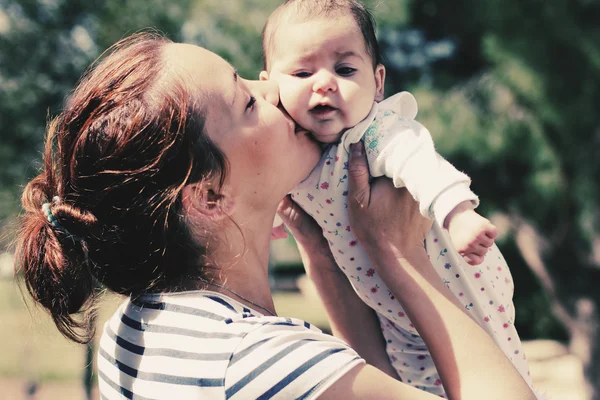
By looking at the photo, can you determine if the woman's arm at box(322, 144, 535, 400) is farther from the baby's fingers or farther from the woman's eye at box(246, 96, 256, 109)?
the woman's eye at box(246, 96, 256, 109)

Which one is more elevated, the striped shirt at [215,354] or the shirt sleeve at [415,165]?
the shirt sleeve at [415,165]

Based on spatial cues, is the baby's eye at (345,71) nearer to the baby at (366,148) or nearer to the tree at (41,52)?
the baby at (366,148)

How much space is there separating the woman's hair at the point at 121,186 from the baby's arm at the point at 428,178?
0.46 metres

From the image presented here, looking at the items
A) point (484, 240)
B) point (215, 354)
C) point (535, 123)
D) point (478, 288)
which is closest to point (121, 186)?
point (215, 354)

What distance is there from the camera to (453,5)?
8.54m

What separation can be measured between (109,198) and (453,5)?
7.91 metres

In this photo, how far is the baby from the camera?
1.73 m

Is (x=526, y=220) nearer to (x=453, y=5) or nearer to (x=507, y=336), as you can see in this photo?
(x=453, y=5)

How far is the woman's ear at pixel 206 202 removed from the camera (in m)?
1.45

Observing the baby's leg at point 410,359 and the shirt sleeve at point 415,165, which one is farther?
the baby's leg at point 410,359

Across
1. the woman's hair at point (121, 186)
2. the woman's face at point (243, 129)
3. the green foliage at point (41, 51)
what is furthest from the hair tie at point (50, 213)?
the green foliage at point (41, 51)

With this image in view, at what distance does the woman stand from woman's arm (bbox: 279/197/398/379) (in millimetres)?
293

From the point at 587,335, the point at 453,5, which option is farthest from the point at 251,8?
the point at 587,335

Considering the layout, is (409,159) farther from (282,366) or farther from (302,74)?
(282,366)
